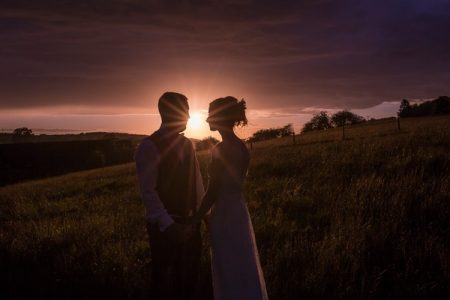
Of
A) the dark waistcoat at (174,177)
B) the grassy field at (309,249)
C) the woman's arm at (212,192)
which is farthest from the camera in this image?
the grassy field at (309,249)

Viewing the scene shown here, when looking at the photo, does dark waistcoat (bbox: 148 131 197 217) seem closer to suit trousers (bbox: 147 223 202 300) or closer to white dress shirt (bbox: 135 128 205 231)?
white dress shirt (bbox: 135 128 205 231)

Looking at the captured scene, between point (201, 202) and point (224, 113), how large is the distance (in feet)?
3.19

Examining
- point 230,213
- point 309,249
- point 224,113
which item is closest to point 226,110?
point 224,113

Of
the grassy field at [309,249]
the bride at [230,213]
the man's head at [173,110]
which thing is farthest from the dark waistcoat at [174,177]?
the grassy field at [309,249]

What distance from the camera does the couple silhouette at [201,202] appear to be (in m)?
4.32

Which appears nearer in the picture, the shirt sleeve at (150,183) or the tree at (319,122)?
the shirt sleeve at (150,183)

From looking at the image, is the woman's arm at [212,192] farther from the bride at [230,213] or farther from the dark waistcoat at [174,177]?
the dark waistcoat at [174,177]

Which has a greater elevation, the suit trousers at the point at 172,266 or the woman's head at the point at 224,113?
the woman's head at the point at 224,113

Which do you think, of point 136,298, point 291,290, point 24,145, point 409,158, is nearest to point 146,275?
point 136,298

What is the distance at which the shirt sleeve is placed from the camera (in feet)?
14.1

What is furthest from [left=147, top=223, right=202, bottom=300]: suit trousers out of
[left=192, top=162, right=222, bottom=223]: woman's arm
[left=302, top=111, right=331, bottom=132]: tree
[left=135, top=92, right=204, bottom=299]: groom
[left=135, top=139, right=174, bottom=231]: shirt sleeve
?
[left=302, top=111, right=331, bottom=132]: tree

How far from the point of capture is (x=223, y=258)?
4.43 metres

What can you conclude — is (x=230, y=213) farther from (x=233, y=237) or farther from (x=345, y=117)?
(x=345, y=117)

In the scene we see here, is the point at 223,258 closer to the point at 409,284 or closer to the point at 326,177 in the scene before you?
the point at 409,284
